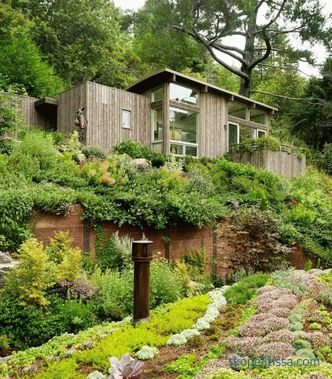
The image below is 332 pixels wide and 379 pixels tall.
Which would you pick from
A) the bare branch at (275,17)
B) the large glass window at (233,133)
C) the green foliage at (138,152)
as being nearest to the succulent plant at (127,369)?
the green foliage at (138,152)

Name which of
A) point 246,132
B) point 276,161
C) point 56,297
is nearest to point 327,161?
point 246,132

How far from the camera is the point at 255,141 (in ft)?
58.0

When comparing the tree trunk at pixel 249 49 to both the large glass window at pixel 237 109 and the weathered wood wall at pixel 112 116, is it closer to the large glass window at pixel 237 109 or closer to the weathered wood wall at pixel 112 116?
the large glass window at pixel 237 109

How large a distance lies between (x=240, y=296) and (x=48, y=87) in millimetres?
16734

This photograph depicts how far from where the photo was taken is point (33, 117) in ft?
58.4

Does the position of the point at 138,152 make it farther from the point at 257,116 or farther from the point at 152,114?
the point at 257,116

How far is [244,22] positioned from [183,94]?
365 inches

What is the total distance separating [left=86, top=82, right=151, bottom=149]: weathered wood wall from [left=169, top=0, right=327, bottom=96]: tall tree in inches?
367

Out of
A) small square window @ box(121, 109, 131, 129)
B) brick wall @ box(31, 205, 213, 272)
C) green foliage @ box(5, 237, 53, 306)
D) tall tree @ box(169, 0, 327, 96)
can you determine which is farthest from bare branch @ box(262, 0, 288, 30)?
green foliage @ box(5, 237, 53, 306)

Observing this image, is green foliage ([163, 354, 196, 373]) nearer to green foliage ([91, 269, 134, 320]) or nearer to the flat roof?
green foliage ([91, 269, 134, 320])

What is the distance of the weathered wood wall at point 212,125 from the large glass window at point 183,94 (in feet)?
1.25

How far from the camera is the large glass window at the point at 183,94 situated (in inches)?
664

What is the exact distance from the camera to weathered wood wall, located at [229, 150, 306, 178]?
1723 centimetres

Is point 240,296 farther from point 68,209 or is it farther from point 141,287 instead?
point 68,209
